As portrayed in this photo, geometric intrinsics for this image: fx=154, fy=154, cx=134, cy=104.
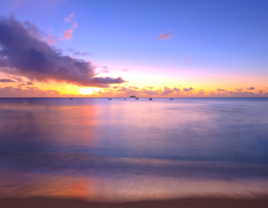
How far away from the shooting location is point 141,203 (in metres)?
5.29

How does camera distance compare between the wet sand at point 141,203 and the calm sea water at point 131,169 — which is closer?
the wet sand at point 141,203

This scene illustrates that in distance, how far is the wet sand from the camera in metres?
5.14

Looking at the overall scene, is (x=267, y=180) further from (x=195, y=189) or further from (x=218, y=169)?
(x=195, y=189)

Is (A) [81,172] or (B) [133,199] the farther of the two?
(A) [81,172]

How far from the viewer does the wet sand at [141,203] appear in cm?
514

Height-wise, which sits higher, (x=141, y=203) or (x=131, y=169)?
(x=141, y=203)

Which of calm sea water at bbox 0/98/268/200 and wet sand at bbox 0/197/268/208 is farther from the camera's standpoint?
calm sea water at bbox 0/98/268/200

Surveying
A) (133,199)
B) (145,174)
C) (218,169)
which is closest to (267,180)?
(218,169)

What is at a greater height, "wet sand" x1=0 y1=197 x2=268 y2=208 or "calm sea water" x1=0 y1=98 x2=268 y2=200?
"wet sand" x1=0 y1=197 x2=268 y2=208

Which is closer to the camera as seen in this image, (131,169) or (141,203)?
(141,203)

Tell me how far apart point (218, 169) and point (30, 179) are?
1008 centimetres

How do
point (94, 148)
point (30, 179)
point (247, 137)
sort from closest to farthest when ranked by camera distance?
point (30, 179)
point (94, 148)
point (247, 137)

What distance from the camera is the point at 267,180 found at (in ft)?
25.0

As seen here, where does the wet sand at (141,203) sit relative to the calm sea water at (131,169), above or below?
above
